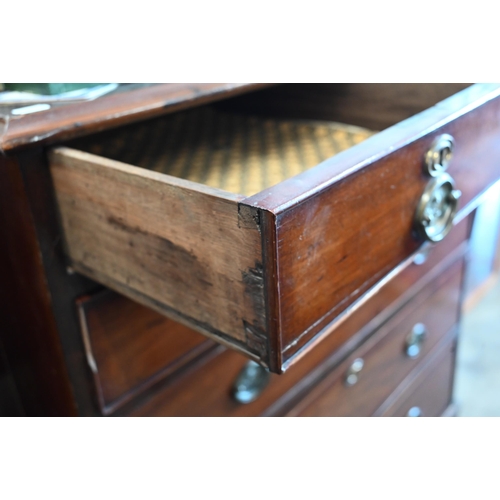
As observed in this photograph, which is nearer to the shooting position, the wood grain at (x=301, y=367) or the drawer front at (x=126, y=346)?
the drawer front at (x=126, y=346)

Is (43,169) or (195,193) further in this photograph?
(43,169)

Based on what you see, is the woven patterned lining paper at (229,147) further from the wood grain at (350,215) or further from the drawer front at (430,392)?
the drawer front at (430,392)

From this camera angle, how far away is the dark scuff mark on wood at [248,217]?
357 millimetres

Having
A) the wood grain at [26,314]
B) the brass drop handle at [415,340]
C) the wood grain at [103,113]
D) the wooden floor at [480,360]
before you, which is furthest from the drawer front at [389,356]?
the wood grain at [103,113]

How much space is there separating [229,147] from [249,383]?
0.30 meters

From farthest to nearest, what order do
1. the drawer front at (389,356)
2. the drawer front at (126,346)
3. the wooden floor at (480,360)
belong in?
the wooden floor at (480,360)
the drawer front at (389,356)
the drawer front at (126,346)

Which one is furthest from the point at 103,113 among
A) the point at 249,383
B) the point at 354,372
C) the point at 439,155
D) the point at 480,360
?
the point at 480,360

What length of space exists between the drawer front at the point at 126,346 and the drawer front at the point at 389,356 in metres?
0.24

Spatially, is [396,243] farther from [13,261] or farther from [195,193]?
[13,261]

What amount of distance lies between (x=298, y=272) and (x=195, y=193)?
0.28 ft

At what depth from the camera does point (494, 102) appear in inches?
22.9

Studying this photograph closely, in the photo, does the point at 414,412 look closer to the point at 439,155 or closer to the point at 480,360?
the point at 480,360

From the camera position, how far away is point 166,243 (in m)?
0.43

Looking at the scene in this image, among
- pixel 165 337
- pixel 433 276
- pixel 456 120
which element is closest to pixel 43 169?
pixel 165 337
